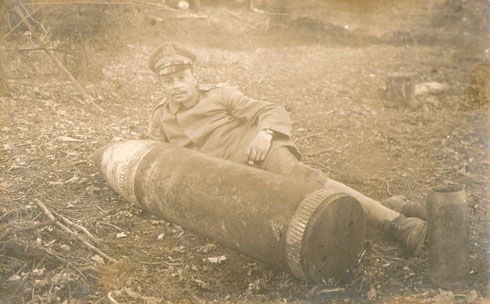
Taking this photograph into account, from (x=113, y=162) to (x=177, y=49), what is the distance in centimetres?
108

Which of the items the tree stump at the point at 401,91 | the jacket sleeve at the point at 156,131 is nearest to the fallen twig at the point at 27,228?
the jacket sleeve at the point at 156,131

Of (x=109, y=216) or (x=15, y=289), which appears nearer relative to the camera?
(x=15, y=289)

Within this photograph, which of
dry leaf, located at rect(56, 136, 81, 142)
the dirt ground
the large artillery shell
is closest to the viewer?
the large artillery shell

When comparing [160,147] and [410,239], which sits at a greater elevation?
[160,147]

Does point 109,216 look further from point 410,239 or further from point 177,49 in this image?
point 410,239

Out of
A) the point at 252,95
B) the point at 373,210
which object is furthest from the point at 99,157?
the point at 252,95

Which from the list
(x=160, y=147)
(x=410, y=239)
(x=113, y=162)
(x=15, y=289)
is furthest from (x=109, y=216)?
(x=410, y=239)

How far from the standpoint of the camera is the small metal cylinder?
268 cm

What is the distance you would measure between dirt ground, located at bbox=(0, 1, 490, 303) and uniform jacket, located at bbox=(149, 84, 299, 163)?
29.1 inches

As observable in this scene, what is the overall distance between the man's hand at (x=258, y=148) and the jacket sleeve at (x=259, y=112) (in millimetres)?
116

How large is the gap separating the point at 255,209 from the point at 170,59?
1.62 meters

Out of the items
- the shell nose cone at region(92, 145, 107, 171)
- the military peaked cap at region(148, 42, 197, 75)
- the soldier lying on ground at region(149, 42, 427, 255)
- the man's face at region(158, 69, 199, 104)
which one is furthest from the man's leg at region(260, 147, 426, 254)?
the shell nose cone at region(92, 145, 107, 171)

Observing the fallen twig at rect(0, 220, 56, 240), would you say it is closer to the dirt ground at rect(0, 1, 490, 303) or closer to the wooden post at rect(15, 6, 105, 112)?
the dirt ground at rect(0, 1, 490, 303)

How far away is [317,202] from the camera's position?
2.57 meters
